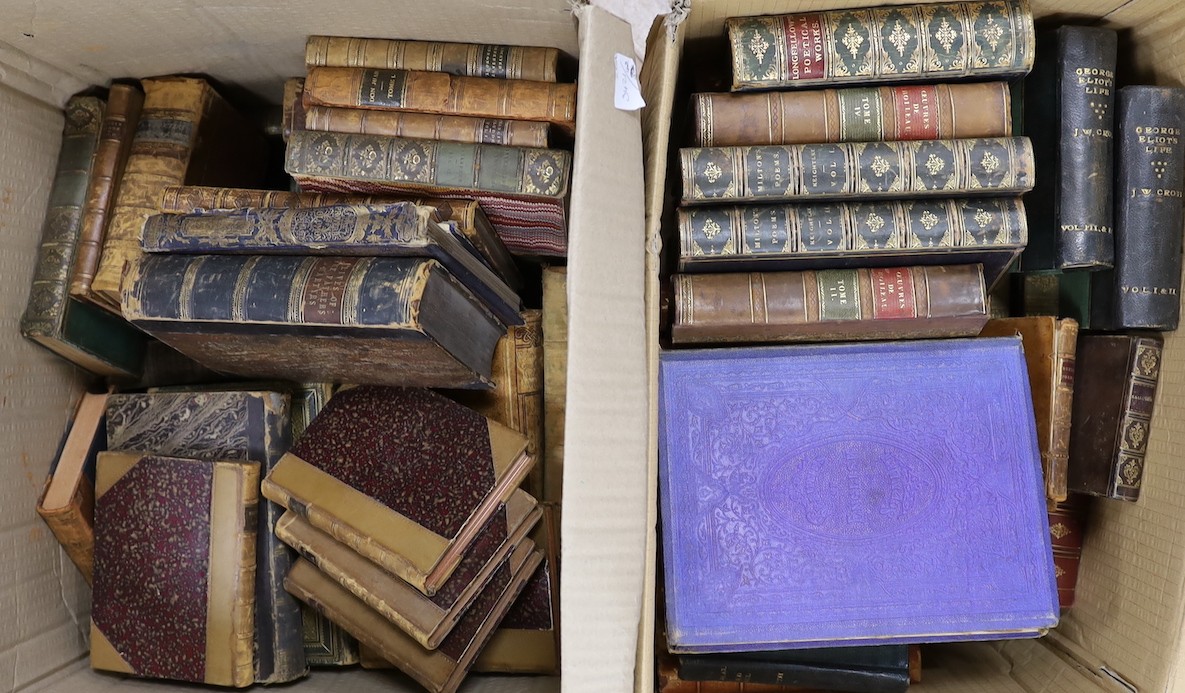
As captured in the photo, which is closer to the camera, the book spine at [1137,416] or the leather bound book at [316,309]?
the leather bound book at [316,309]

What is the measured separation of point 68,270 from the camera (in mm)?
1363

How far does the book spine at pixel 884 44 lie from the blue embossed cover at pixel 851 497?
44 centimetres

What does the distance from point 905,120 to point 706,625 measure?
0.88 metres

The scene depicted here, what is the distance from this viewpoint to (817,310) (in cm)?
126

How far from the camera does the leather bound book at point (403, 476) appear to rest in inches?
49.4

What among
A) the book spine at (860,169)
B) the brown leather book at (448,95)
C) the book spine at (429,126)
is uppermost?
the brown leather book at (448,95)

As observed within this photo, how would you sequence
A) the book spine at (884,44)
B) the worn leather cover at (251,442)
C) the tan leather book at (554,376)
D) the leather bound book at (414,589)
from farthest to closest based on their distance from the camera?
1. the tan leather book at (554,376)
2. the worn leather cover at (251,442)
3. the leather bound book at (414,589)
4. the book spine at (884,44)

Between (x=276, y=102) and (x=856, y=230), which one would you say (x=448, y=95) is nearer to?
(x=276, y=102)

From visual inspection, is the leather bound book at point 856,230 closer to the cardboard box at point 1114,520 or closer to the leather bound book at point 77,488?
the cardboard box at point 1114,520

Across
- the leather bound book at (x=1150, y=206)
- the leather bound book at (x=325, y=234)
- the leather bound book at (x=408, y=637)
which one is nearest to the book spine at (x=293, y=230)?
the leather bound book at (x=325, y=234)

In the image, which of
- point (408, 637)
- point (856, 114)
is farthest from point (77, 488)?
point (856, 114)

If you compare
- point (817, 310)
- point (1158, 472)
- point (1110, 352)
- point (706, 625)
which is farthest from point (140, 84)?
point (1158, 472)

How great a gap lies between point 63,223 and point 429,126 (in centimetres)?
73

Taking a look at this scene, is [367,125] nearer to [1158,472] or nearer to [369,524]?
[369,524]
